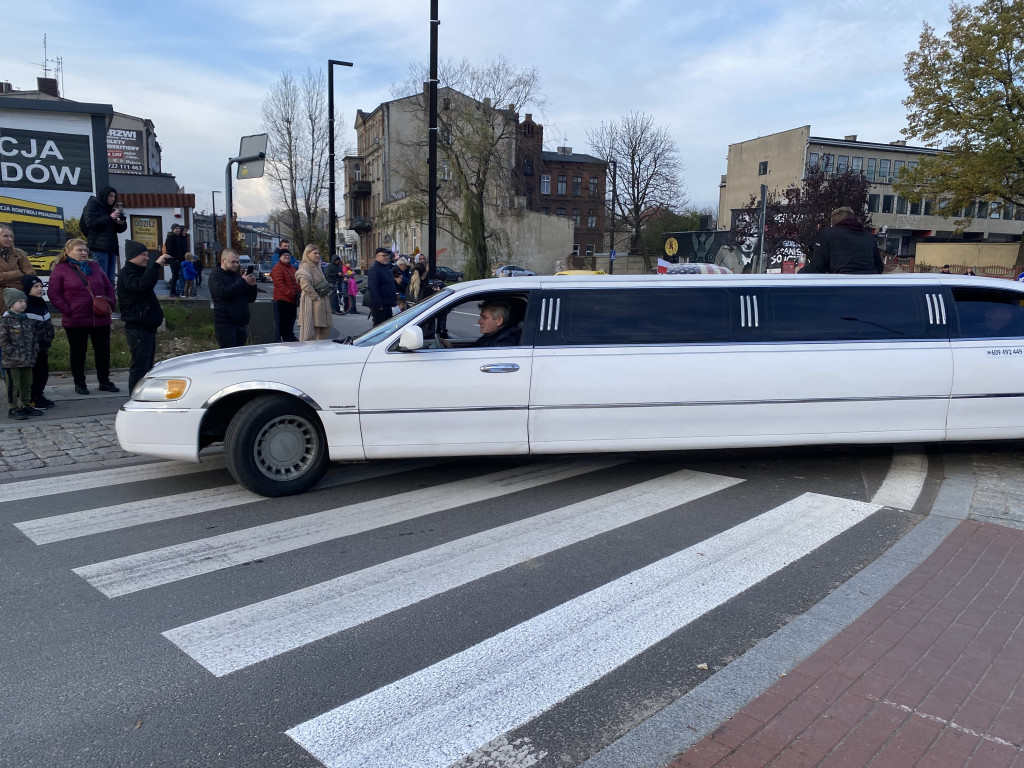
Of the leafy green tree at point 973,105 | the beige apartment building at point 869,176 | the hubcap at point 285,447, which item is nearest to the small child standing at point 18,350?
the hubcap at point 285,447

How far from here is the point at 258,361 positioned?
5.74 meters

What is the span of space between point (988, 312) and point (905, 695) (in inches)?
179

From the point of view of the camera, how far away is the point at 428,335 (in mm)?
6074

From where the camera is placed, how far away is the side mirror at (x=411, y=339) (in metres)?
5.70

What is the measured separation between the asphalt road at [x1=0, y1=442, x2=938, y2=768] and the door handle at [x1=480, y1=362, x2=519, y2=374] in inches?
38.8

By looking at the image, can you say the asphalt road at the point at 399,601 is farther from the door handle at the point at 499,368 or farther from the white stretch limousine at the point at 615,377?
the door handle at the point at 499,368

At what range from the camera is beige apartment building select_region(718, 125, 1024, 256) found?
68.3 metres

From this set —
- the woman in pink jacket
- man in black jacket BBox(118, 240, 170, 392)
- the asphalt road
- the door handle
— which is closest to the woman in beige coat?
man in black jacket BBox(118, 240, 170, 392)

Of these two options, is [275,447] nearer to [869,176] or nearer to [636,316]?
[636,316]

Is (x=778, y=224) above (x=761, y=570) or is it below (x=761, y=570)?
above

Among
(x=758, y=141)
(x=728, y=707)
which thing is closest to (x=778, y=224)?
(x=758, y=141)

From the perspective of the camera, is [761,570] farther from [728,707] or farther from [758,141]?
[758,141]

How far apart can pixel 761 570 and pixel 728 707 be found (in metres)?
1.52

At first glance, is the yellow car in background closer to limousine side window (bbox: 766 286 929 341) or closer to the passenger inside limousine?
the passenger inside limousine
